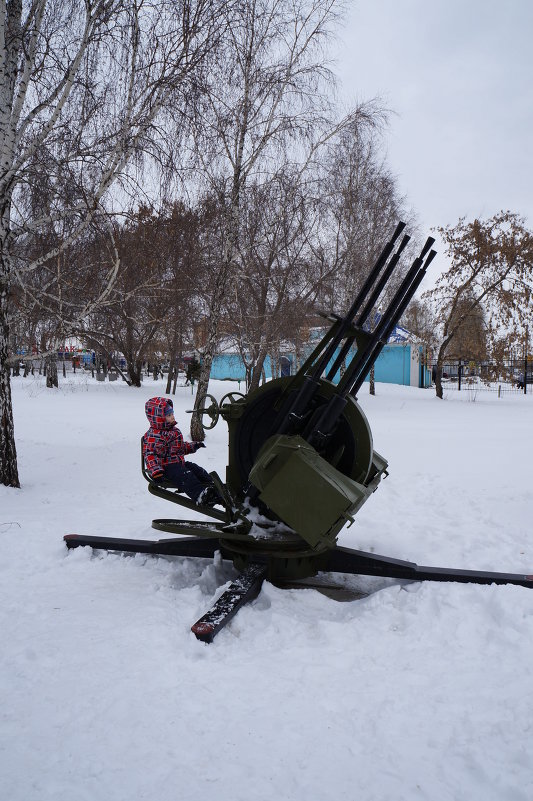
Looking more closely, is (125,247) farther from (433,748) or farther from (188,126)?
(433,748)

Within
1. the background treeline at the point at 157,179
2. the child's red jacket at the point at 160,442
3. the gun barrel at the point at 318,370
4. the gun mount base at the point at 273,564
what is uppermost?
the background treeline at the point at 157,179

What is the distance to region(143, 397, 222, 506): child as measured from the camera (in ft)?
13.5

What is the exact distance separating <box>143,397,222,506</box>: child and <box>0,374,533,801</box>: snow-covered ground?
60 centimetres

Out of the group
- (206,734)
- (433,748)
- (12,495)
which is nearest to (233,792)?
(206,734)

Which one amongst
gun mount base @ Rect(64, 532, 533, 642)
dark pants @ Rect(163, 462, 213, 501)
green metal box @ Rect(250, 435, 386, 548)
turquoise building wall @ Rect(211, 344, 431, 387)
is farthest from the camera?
turquoise building wall @ Rect(211, 344, 431, 387)

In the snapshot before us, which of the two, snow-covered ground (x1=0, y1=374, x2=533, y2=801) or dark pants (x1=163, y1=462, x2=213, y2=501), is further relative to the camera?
dark pants (x1=163, y1=462, x2=213, y2=501)

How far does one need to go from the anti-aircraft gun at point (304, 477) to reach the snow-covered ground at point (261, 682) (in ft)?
0.74

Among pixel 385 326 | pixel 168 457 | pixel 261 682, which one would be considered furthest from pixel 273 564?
pixel 385 326

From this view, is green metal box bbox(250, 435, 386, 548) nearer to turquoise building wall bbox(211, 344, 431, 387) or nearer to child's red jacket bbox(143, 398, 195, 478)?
child's red jacket bbox(143, 398, 195, 478)

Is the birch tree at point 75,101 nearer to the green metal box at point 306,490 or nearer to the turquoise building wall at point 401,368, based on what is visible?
the green metal box at point 306,490

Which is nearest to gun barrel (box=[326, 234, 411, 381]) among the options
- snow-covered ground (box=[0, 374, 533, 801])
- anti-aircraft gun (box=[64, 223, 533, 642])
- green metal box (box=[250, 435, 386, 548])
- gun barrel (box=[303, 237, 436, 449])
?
anti-aircraft gun (box=[64, 223, 533, 642])

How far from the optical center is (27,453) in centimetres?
917

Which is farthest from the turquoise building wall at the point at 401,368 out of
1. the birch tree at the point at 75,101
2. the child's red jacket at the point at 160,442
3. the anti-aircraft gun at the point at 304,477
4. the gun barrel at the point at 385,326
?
the gun barrel at the point at 385,326

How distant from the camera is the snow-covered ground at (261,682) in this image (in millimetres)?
2074
